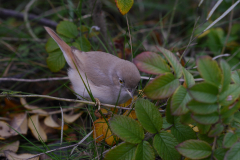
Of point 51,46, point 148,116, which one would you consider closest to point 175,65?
point 148,116

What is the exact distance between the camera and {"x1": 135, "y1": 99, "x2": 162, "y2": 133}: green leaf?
150cm

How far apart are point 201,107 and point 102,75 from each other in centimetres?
142

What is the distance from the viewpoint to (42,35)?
3.99 meters

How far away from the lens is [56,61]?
8.87 feet

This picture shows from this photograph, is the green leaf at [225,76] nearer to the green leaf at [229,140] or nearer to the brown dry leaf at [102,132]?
the green leaf at [229,140]

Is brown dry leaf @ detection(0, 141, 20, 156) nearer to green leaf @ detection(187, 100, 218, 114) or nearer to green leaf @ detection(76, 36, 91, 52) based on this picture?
green leaf @ detection(76, 36, 91, 52)

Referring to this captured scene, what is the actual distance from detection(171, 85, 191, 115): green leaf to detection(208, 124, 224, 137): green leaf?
192 millimetres

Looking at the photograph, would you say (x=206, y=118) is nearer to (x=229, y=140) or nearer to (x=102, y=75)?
(x=229, y=140)

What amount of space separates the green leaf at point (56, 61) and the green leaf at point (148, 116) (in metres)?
1.46

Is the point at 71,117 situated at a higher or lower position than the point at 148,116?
lower

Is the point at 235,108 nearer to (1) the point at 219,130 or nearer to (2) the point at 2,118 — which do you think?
(1) the point at 219,130

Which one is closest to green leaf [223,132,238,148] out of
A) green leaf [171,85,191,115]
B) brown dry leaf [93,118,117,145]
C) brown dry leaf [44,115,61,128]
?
green leaf [171,85,191,115]

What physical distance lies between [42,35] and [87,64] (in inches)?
72.6

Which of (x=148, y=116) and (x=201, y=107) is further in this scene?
(x=148, y=116)
